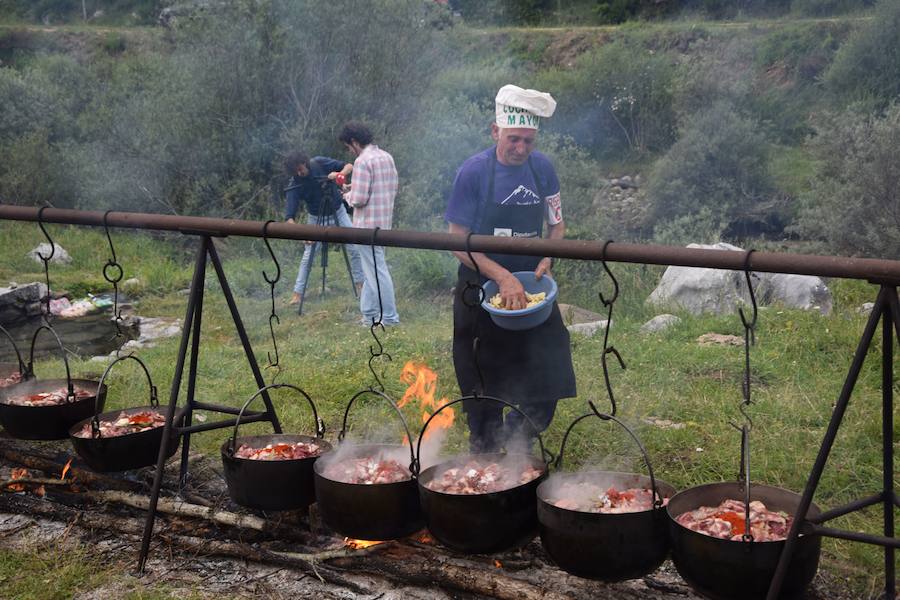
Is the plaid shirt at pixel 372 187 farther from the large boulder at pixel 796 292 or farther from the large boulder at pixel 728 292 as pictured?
the large boulder at pixel 796 292

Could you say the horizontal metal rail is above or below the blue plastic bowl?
above

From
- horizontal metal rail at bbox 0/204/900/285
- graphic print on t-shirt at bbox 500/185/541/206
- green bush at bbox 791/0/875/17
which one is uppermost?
green bush at bbox 791/0/875/17

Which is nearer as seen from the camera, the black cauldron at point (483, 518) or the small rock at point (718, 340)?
the black cauldron at point (483, 518)

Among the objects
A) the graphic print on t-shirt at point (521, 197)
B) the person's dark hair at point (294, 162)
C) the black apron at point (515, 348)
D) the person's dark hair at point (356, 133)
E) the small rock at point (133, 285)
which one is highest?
the person's dark hair at point (356, 133)

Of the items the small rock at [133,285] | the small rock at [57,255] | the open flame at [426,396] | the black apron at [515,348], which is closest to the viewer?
the black apron at [515,348]

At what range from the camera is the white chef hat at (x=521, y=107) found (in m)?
4.04

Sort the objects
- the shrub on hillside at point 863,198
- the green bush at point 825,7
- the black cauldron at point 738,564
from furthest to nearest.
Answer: the green bush at point 825,7, the shrub on hillside at point 863,198, the black cauldron at point 738,564

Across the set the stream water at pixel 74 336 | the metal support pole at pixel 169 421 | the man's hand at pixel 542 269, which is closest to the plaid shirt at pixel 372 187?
the stream water at pixel 74 336

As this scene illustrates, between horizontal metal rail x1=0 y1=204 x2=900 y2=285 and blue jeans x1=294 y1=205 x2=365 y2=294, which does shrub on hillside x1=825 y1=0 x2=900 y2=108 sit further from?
horizontal metal rail x1=0 y1=204 x2=900 y2=285

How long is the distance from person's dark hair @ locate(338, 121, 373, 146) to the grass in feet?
6.50

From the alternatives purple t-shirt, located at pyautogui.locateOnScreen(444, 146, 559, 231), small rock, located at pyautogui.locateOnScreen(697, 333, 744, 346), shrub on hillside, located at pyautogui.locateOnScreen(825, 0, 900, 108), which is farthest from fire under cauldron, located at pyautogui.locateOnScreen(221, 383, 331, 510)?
shrub on hillside, located at pyautogui.locateOnScreen(825, 0, 900, 108)

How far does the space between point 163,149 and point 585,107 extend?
13806 millimetres

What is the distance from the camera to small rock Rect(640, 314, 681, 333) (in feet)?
25.1

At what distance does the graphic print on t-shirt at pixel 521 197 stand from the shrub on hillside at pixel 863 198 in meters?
10.9
